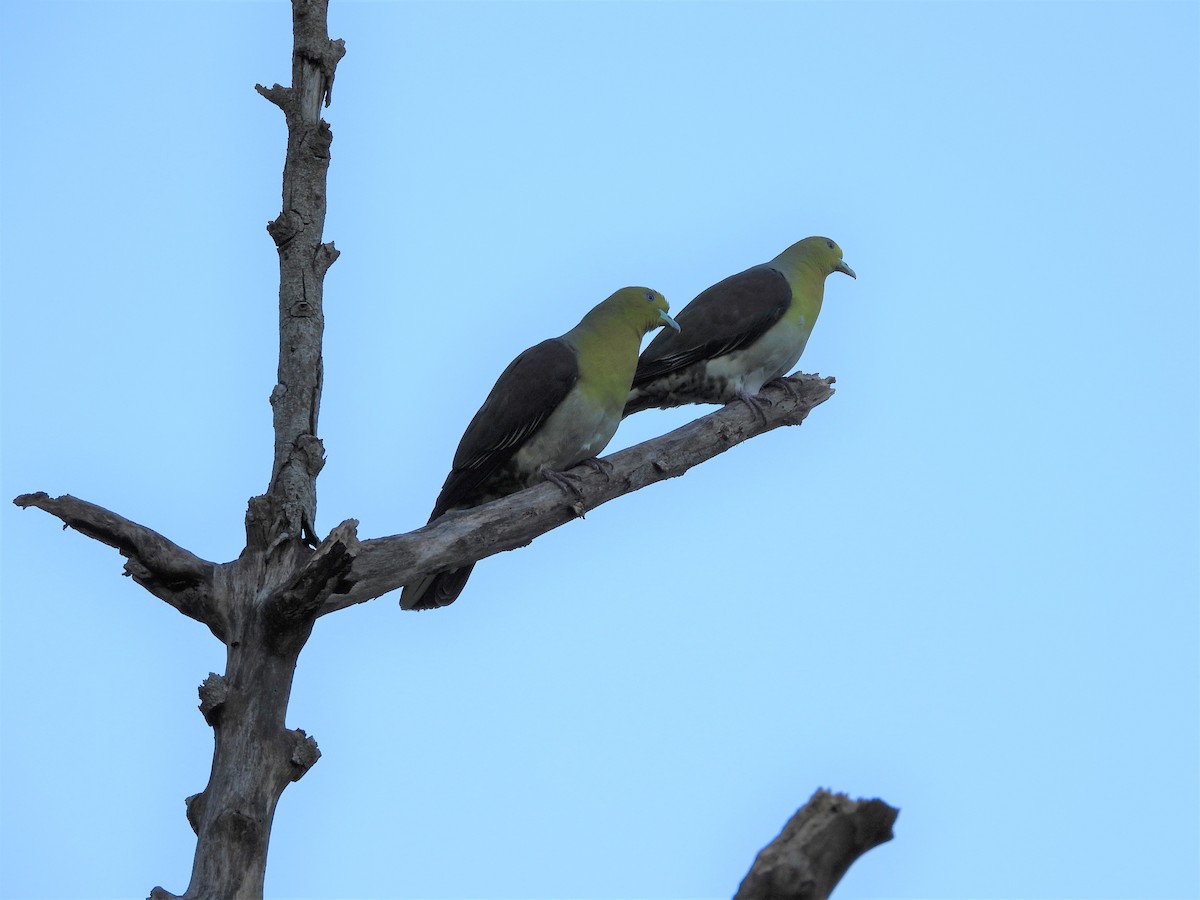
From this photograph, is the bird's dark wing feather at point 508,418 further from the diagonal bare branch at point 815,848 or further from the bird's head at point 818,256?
the diagonal bare branch at point 815,848

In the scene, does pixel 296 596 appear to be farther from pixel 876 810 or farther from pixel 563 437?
pixel 876 810

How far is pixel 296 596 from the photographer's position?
5434 millimetres

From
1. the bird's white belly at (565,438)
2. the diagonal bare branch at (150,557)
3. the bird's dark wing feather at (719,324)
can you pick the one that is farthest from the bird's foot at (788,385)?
the diagonal bare branch at (150,557)

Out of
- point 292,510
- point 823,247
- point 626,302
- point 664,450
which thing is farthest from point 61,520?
point 823,247

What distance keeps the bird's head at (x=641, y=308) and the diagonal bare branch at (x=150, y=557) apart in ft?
10.1

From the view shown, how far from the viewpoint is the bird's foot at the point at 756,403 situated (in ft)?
25.7

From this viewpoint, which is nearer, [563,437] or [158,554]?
[158,554]

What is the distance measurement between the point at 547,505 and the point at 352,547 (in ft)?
4.48

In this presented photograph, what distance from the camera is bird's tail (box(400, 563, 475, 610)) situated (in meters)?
6.99

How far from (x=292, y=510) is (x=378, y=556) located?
54cm

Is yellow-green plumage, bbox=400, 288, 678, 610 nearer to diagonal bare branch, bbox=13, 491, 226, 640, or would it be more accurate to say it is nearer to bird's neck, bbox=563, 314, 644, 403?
bird's neck, bbox=563, 314, 644, 403

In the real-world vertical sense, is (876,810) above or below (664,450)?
below

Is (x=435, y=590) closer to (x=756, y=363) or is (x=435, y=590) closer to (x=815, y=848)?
(x=756, y=363)

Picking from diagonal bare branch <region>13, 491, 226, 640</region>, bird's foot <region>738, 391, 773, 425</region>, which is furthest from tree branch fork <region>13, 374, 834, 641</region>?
bird's foot <region>738, 391, 773, 425</region>
